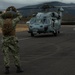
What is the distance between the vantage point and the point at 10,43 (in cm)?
1173

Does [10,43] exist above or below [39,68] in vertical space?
above

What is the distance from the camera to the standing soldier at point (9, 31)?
38.0ft

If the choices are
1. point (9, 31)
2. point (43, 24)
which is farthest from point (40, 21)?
point (9, 31)

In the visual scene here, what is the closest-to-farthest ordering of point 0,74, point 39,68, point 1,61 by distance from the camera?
1. point 0,74
2. point 39,68
3. point 1,61

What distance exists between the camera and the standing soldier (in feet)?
38.0

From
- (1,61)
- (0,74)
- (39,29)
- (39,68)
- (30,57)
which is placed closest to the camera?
(0,74)

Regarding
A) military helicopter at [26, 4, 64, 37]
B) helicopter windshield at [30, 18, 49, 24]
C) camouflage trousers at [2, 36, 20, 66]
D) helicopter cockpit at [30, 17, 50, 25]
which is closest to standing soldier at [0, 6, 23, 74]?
camouflage trousers at [2, 36, 20, 66]

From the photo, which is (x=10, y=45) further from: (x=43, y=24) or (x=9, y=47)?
(x=43, y=24)

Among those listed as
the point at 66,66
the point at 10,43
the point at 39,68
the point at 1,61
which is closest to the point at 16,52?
the point at 10,43

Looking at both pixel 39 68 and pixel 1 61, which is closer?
pixel 39 68

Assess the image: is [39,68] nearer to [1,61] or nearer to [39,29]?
[1,61]

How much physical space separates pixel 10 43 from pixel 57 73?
1.61 meters

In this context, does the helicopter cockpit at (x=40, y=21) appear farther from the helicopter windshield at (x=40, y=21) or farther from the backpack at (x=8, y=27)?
the backpack at (x=8, y=27)

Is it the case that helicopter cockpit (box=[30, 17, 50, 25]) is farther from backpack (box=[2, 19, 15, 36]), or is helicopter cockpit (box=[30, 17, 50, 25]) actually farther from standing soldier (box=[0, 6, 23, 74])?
backpack (box=[2, 19, 15, 36])
